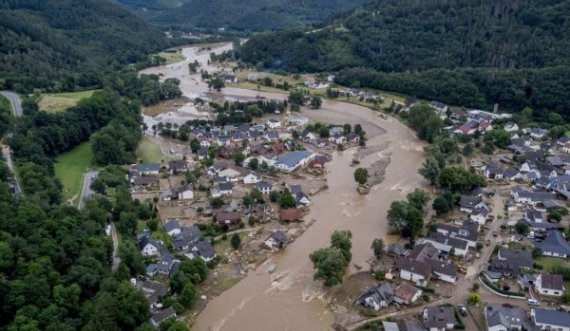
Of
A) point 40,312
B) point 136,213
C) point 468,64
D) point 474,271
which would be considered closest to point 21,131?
point 136,213

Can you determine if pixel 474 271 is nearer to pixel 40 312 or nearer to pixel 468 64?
pixel 40 312

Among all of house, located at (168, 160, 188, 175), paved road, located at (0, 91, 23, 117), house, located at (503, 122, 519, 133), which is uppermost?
paved road, located at (0, 91, 23, 117)

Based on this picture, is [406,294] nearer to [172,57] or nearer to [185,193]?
[185,193]

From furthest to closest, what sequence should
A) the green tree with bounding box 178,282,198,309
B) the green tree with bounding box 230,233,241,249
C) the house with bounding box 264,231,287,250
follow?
1. the house with bounding box 264,231,287,250
2. the green tree with bounding box 230,233,241,249
3. the green tree with bounding box 178,282,198,309

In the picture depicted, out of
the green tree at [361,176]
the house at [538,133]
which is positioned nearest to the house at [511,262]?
the green tree at [361,176]

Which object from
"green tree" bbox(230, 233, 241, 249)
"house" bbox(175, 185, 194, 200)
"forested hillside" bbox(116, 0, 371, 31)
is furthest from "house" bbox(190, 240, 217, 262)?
"forested hillside" bbox(116, 0, 371, 31)

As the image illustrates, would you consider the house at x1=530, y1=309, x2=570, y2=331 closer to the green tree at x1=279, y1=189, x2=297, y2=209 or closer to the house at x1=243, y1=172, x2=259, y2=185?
the green tree at x1=279, y1=189, x2=297, y2=209

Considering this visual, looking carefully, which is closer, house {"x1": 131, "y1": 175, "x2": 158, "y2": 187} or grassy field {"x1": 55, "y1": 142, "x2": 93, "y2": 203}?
grassy field {"x1": 55, "y1": 142, "x2": 93, "y2": 203}

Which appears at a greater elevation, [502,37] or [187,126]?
[502,37]
